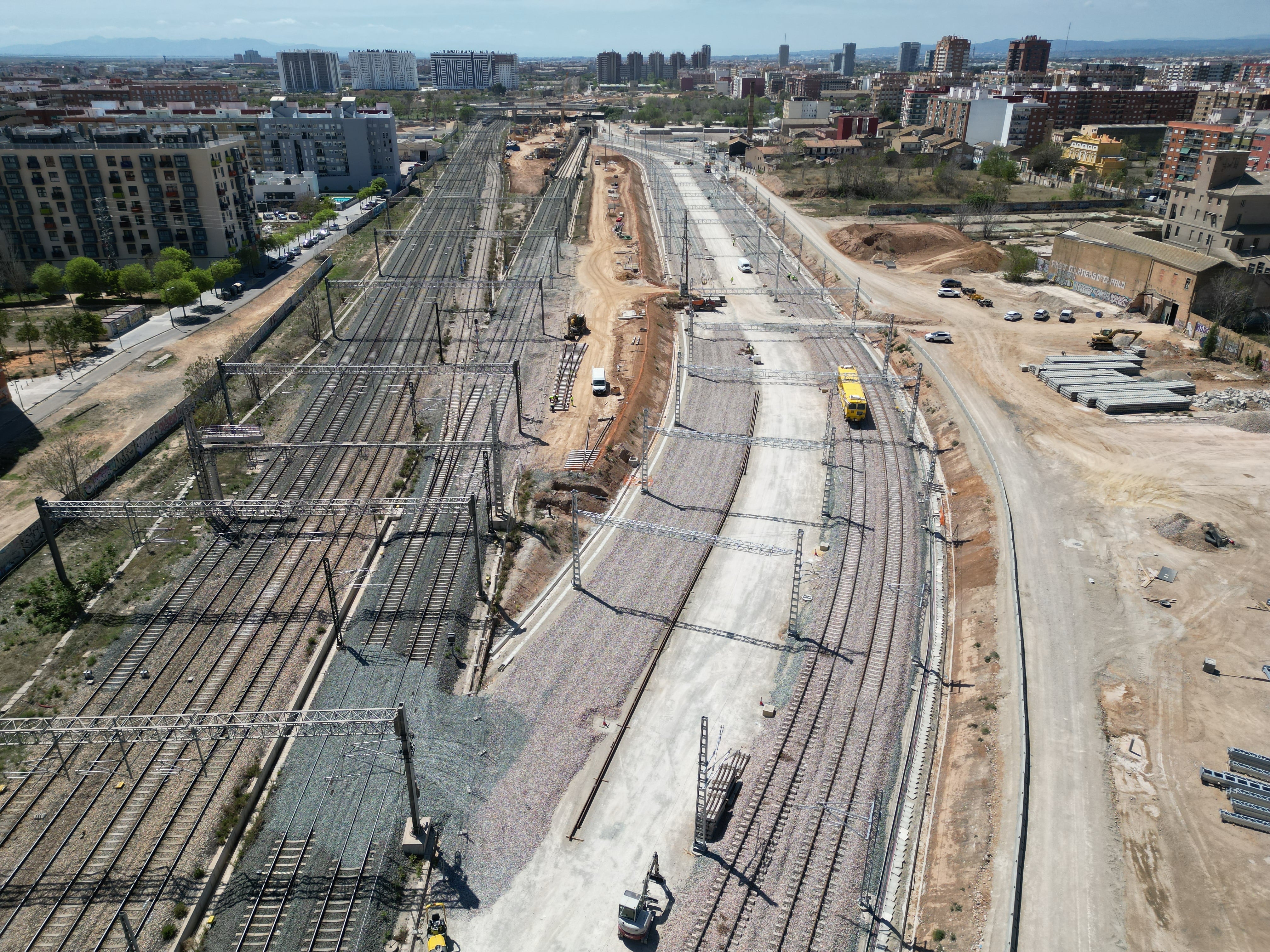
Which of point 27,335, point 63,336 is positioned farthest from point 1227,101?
point 27,335

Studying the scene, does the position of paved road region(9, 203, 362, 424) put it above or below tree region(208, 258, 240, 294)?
below

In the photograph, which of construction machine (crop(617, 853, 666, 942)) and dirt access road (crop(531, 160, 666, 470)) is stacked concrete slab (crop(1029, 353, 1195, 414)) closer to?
→ dirt access road (crop(531, 160, 666, 470))

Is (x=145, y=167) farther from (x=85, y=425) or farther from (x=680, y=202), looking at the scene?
(x=680, y=202)

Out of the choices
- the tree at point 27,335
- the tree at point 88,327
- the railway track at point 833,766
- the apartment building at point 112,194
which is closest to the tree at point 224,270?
the apartment building at point 112,194

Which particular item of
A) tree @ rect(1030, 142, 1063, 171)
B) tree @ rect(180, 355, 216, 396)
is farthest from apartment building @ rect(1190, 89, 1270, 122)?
tree @ rect(180, 355, 216, 396)

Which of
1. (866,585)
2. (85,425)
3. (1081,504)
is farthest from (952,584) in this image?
(85,425)

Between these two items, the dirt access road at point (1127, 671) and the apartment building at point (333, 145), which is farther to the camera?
the apartment building at point (333, 145)

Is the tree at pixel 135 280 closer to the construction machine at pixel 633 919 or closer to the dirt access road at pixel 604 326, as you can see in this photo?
the dirt access road at pixel 604 326
